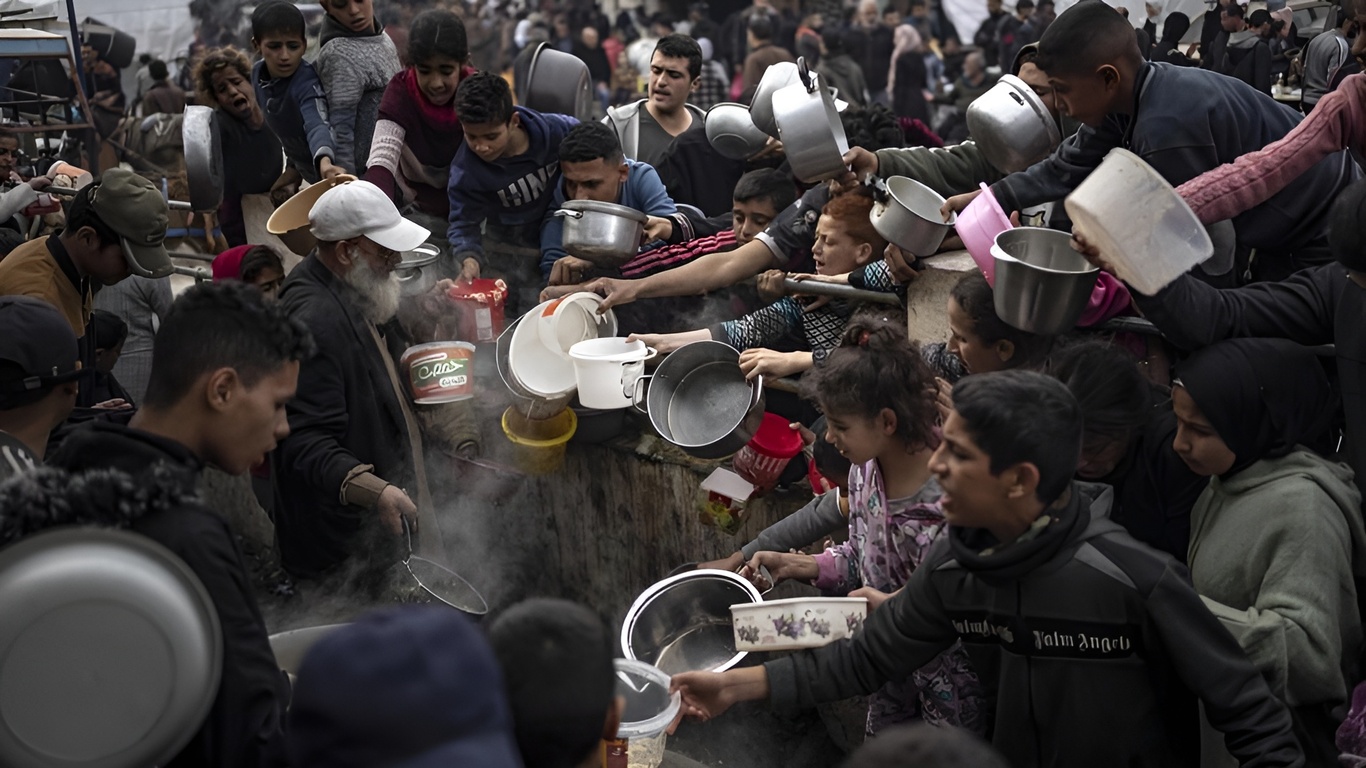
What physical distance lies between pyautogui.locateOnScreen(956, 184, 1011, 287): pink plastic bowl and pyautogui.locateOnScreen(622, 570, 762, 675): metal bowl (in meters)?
1.18

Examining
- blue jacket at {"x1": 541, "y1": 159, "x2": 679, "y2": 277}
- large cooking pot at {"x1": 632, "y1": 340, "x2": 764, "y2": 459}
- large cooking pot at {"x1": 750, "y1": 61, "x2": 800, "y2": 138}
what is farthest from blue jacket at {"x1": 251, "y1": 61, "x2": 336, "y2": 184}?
large cooking pot at {"x1": 632, "y1": 340, "x2": 764, "y2": 459}

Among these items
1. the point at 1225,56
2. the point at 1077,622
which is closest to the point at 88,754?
the point at 1077,622

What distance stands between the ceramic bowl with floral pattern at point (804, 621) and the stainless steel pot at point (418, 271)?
8.60ft

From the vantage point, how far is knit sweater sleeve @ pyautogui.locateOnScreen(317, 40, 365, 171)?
6.39 m

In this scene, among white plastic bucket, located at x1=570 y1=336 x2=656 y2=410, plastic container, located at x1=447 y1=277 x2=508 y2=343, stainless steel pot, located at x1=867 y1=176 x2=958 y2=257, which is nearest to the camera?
stainless steel pot, located at x1=867 y1=176 x2=958 y2=257

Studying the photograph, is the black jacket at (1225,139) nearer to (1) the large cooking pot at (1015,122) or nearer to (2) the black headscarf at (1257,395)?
(1) the large cooking pot at (1015,122)

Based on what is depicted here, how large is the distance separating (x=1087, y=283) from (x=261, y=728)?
91.0 inches

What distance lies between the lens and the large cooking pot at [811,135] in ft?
13.8

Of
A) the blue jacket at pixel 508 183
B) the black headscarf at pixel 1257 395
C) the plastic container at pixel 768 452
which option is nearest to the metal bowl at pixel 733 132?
the blue jacket at pixel 508 183

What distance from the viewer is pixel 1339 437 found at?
3.34 metres

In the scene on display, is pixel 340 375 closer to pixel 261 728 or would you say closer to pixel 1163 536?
pixel 261 728

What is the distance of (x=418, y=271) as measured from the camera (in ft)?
17.7

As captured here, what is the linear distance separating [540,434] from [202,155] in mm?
2866

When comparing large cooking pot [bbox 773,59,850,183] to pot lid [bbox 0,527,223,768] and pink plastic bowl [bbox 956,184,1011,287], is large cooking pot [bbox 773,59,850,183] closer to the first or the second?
pink plastic bowl [bbox 956,184,1011,287]
